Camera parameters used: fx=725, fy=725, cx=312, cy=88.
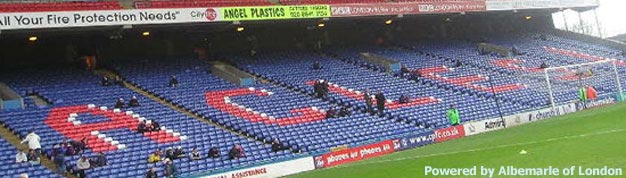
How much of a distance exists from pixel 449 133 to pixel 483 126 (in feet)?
7.55

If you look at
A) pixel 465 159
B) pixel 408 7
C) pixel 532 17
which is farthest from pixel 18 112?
pixel 532 17

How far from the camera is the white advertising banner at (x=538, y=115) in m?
33.4

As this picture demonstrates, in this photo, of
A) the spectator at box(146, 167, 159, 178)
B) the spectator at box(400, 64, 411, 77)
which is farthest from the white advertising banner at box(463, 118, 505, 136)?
the spectator at box(146, 167, 159, 178)

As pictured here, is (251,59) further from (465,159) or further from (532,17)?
(532,17)

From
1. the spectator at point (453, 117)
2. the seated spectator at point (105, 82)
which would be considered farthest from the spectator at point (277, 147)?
the seated spectator at point (105, 82)

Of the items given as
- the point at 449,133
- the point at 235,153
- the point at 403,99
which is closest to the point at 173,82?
the point at 235,153

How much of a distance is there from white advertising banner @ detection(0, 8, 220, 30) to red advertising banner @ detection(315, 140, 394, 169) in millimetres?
11585

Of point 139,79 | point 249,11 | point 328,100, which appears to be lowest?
point 328,100

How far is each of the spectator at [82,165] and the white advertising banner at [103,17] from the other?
9.09 metres

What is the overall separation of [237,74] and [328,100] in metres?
5.57

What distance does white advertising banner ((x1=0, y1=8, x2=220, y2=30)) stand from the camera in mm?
29234

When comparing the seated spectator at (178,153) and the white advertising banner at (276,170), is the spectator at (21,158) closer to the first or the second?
the seated spectator at (178,153)

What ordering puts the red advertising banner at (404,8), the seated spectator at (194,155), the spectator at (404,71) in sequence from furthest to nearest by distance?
the spectator at (404,71), the red advertising banner at (404,8), the seated spectator at (194,155)

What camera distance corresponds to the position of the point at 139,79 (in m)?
33.9
